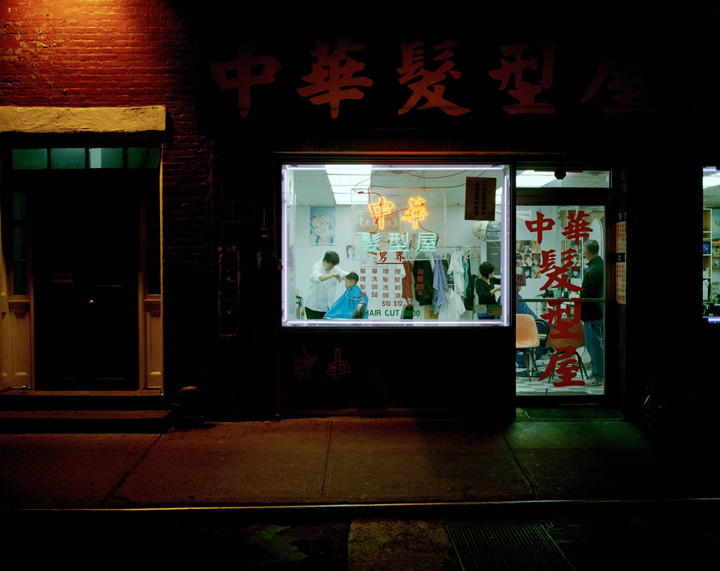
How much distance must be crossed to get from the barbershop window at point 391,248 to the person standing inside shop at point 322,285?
0.01 m

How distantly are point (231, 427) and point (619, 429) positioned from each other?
15.3 ft

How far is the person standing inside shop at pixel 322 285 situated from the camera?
22.0 ft

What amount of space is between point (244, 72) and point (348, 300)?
3.03 m

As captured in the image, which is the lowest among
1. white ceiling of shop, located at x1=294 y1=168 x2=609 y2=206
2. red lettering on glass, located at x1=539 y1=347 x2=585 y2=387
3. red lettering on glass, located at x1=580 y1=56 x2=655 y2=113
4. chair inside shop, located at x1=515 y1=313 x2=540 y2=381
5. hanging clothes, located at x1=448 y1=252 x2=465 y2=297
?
red lettering on glass, located at x1=539 y1=347 x2=585 y2=387

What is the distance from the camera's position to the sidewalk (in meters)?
4.42

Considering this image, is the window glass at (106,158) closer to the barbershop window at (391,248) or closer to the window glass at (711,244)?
the barbershop window at (391,248)

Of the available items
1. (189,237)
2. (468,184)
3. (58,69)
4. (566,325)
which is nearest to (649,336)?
(566,325)

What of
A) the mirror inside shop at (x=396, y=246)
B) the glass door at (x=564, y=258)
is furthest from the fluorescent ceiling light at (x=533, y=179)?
the mirror inside shop at (x=396, y=246)

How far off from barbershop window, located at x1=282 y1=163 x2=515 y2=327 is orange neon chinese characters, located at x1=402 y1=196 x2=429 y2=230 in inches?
0.5

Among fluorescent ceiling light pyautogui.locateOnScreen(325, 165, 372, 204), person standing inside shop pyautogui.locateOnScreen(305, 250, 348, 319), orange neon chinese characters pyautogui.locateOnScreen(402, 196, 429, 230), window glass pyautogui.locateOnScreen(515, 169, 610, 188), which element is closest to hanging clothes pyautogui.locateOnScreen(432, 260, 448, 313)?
orange neon chinese characters pyautogui.locateOnScreen(402, 196, 429, 230)

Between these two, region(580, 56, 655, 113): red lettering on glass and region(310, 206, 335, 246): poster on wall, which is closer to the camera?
region(580, 56, 655, 113): red lettering on glass

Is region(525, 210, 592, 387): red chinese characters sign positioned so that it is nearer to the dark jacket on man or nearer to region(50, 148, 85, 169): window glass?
the dark jacket on man

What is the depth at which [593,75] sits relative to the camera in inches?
242

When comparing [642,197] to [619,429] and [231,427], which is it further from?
[231,427]
